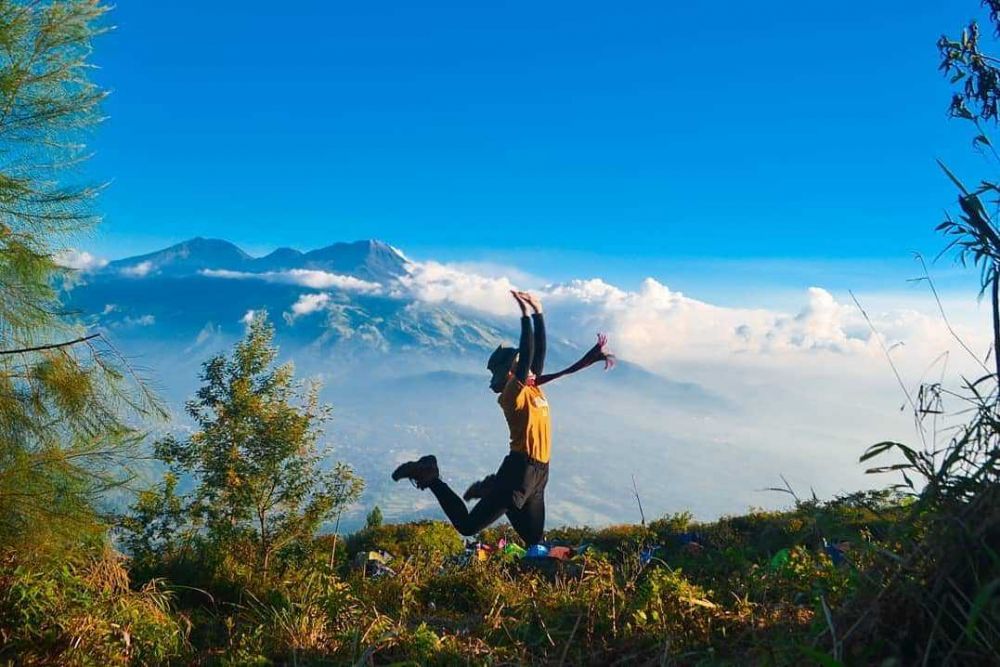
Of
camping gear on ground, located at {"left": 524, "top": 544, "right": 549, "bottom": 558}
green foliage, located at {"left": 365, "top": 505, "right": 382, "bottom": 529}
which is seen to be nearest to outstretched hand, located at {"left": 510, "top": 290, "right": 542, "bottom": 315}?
camping gear on ground, located at {"left": 524, "top": 544, "right": 549, "bottom": 558}

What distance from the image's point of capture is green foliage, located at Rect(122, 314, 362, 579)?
1175 cm

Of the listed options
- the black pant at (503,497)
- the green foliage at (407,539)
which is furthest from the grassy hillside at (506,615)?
the green foliage at (407,539)

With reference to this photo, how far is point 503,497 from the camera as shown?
9141 mm

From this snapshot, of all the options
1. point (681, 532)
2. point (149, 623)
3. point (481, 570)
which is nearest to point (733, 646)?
point (149, 623)

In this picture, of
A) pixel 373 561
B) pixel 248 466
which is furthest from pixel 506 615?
pixel 248 466

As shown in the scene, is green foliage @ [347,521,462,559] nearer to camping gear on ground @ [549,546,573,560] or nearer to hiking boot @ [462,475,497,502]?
camping gear on ground @ [549,546,573,560]

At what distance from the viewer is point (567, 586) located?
4.34 meters

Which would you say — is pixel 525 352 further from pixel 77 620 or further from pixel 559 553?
pixel 77 620

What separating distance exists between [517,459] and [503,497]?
52 cm

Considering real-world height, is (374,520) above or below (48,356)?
below

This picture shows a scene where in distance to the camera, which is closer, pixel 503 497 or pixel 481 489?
pixel 503 497

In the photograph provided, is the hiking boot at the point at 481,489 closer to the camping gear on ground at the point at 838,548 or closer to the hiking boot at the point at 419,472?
the hiking boot at the point at 419,472

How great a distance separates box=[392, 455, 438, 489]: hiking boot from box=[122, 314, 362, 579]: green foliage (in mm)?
2897

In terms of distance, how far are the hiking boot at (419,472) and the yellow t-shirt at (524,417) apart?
113 centimetres
